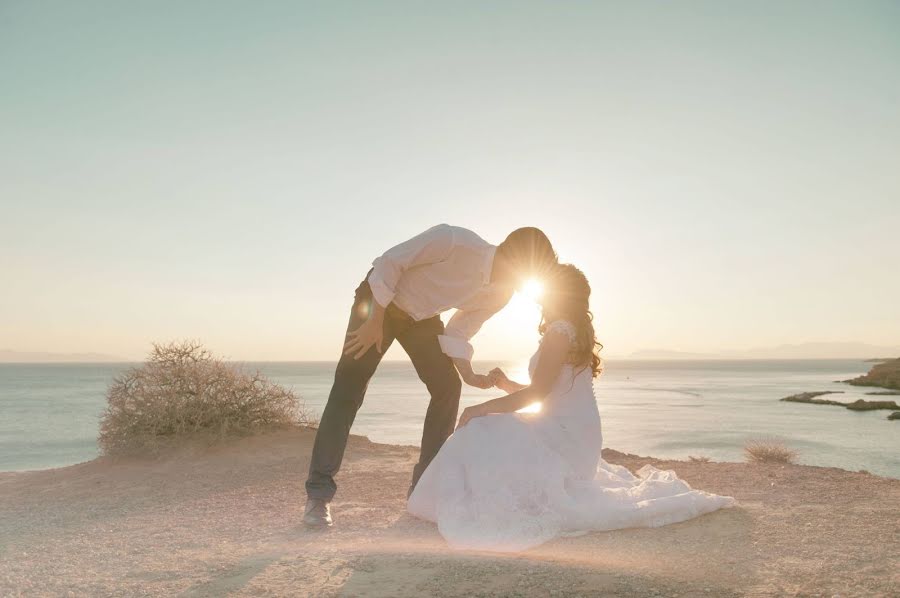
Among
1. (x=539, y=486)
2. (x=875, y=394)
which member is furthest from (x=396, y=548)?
(x=875, y=394)

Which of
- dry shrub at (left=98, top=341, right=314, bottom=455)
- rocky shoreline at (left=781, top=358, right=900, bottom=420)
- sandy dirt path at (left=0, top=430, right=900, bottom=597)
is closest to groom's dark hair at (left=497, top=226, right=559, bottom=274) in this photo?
sandy dirt path at (left=0, top=430, right=900, bottom=597)

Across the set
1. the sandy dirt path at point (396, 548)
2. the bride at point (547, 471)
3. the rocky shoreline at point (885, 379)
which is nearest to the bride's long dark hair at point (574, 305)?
the bride at point (547, 471)

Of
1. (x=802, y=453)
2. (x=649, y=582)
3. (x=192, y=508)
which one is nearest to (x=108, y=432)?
(x=192, y=508)

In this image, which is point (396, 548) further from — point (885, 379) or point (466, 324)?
point (885, 379)

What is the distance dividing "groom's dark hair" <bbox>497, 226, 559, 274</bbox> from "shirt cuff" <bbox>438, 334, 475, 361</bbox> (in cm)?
83

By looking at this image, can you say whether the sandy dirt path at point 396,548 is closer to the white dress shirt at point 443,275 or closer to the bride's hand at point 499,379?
the bride's hand at point 499,379

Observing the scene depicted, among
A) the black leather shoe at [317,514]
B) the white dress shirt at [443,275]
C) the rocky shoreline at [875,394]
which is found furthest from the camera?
the rocky shoreline at [875,394]

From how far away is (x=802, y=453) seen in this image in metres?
14.9

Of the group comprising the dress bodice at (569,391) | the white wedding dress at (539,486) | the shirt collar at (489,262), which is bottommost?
the white wedding dress at (539,486)

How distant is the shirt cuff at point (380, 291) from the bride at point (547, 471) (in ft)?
3.14

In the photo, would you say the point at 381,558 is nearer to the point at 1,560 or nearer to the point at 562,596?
the point at 562,596

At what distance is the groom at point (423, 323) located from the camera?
15.0ft

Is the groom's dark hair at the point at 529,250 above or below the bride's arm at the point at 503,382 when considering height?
above

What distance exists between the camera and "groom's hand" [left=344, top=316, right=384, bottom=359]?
15.1 ft
